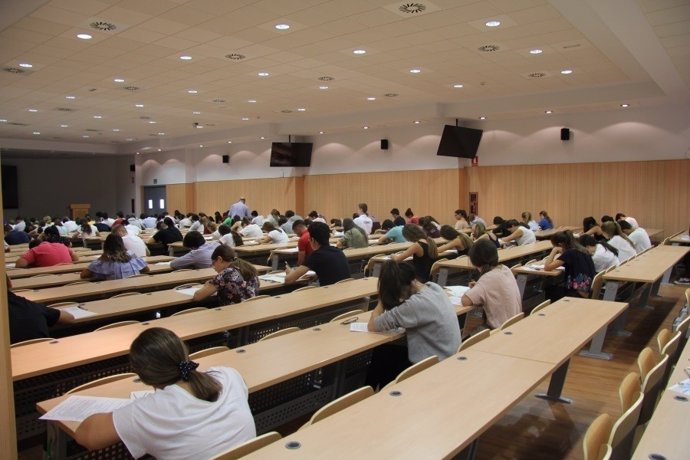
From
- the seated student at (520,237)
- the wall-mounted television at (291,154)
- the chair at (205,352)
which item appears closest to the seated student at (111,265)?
the chair at (205,352)

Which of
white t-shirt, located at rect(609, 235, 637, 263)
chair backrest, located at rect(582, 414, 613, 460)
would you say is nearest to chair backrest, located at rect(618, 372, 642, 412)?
chair backrest, located at rect(582, 414, 613, 460)

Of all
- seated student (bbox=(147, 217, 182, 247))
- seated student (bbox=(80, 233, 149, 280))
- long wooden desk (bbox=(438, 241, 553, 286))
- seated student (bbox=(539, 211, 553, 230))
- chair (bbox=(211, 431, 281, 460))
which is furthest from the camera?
seated student (bbox=(539, 211, 553, 230))

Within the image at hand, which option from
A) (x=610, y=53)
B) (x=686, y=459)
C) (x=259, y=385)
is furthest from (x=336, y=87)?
(x=686, y=459)

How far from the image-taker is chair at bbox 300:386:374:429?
2529 mm

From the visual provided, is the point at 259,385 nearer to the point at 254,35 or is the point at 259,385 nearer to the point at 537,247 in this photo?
the point at 254,35

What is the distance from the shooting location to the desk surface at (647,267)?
20.9 feet

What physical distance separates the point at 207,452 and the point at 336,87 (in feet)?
36.3

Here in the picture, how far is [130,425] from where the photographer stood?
2225 mm

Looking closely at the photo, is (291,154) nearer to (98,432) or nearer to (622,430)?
(98,432)

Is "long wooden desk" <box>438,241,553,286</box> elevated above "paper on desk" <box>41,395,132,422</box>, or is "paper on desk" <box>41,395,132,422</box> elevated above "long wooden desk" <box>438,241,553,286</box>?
"long wooden desk" <box>438,241,553,286</box>

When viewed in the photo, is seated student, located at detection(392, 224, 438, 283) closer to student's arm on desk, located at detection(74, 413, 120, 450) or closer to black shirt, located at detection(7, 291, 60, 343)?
black shirt, located at detection(7, 291, 60, 343)

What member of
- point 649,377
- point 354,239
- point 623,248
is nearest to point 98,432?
point 649,377

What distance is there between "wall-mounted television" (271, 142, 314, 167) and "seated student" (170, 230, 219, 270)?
11422mm

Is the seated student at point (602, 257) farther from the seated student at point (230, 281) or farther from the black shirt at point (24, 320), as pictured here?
the black shirt at point (24, 320)
